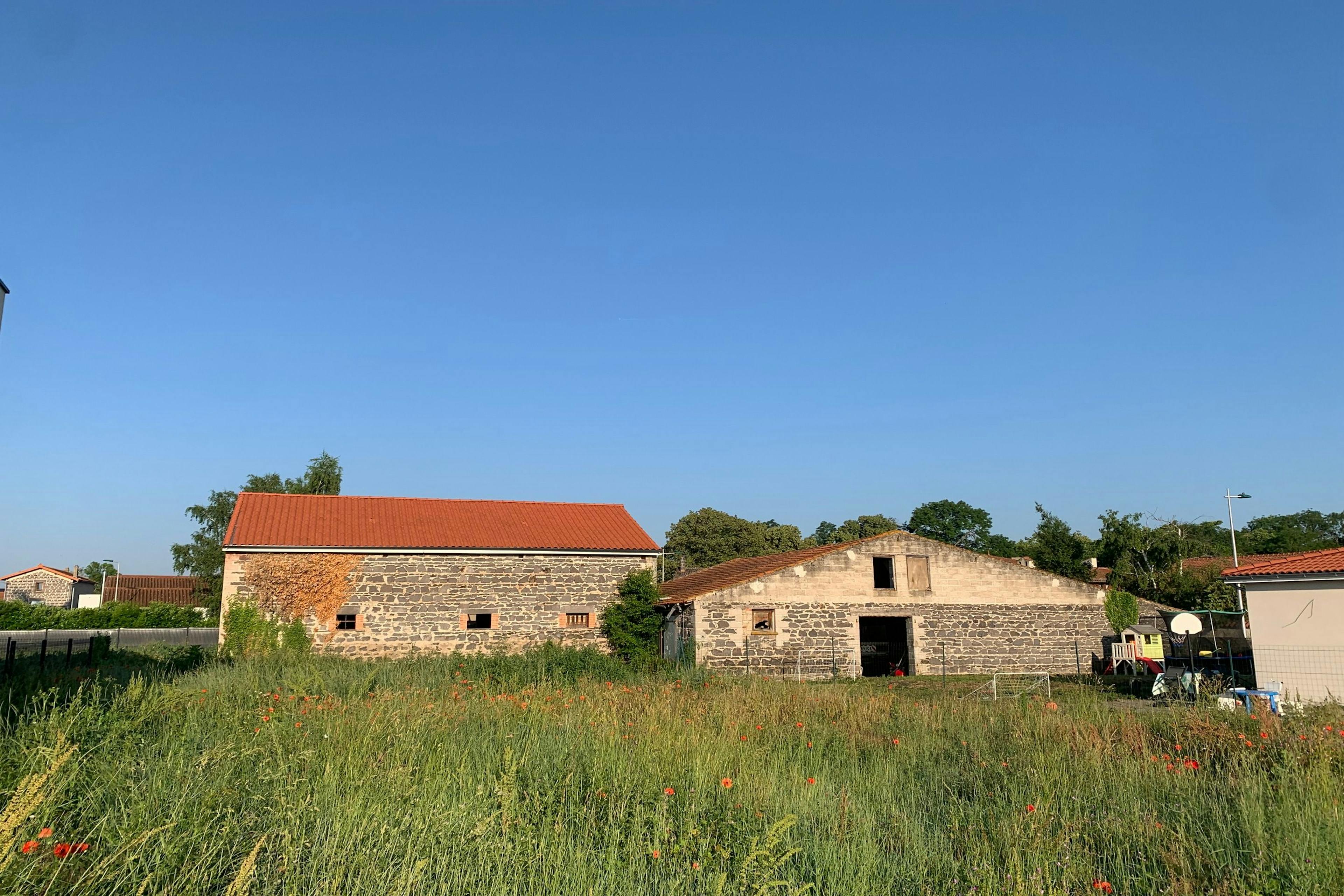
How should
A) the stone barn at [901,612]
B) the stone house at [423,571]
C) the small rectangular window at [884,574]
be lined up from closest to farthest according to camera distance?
1. the stone house at [423,571]
2. the stone barn at [901,612]
3. the small rectangular window at [884,574]

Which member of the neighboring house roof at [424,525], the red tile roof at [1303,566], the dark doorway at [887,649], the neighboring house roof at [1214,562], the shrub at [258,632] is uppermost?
the neighboring house roof at [424,525]

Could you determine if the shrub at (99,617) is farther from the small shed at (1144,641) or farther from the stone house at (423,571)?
the small shed at (1144,641)

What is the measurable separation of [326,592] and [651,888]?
20513 mm

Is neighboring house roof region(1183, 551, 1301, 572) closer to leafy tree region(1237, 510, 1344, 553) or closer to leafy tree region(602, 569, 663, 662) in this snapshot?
leafy tree region(1237, 510, 1344, 553)

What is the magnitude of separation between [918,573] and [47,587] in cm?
7063

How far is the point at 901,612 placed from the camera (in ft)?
78.5

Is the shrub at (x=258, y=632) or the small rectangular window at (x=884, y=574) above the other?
the small rectangular window at (x=884, y=574)

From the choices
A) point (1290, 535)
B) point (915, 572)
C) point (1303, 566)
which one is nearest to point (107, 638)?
point (915, 572)

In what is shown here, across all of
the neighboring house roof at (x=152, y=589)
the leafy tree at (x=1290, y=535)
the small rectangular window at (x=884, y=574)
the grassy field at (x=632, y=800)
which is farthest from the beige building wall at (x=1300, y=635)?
the neighboring house roof at (x=152, y=589)

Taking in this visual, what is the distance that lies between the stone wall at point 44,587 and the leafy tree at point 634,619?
200ft

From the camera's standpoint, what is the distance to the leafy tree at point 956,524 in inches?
2825

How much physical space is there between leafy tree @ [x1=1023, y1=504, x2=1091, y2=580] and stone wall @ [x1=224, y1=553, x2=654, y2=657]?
110 ft

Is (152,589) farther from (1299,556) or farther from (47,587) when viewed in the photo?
(1299,556)

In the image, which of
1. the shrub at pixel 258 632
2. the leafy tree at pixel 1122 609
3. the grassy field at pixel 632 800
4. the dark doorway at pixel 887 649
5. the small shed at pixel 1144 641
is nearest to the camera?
the grassy field at pixel 632 800
